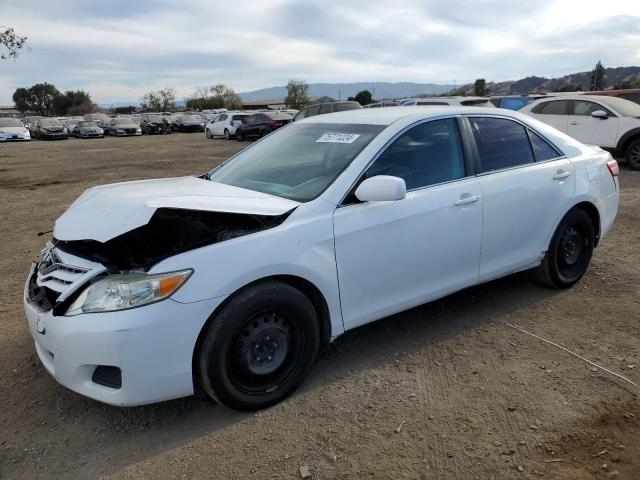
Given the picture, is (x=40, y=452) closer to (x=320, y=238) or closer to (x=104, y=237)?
(x=104, y=237)

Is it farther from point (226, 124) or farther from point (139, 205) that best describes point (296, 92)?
point (139, 205)

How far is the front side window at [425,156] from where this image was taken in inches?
134

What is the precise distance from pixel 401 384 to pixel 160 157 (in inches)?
677

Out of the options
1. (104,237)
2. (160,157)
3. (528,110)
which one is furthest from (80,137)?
(104,237)

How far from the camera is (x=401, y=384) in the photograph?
319 centimetres

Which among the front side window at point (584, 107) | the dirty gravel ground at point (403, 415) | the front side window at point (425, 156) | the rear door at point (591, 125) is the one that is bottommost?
the dirty gravel ground at point (403, 415)

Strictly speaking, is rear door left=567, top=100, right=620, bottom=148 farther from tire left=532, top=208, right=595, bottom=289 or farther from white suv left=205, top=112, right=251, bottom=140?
white suv left=205, top=112, right=251, bottom=140

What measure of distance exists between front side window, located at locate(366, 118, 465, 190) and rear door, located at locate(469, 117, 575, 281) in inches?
8.7

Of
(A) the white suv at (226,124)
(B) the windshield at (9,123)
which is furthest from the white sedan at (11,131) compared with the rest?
(A) the white suv at (226,124)

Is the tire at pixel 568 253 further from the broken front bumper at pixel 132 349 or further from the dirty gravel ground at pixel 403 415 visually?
the broken front bumper at pixel 132 349

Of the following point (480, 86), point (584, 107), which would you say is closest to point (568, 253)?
point (584, 107)

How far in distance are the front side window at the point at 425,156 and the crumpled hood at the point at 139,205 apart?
2.48ft

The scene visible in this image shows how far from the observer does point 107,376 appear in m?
2.64

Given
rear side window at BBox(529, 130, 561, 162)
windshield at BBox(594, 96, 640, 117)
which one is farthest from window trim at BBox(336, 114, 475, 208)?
windshield at BBox(594, 96, 640, 117)
